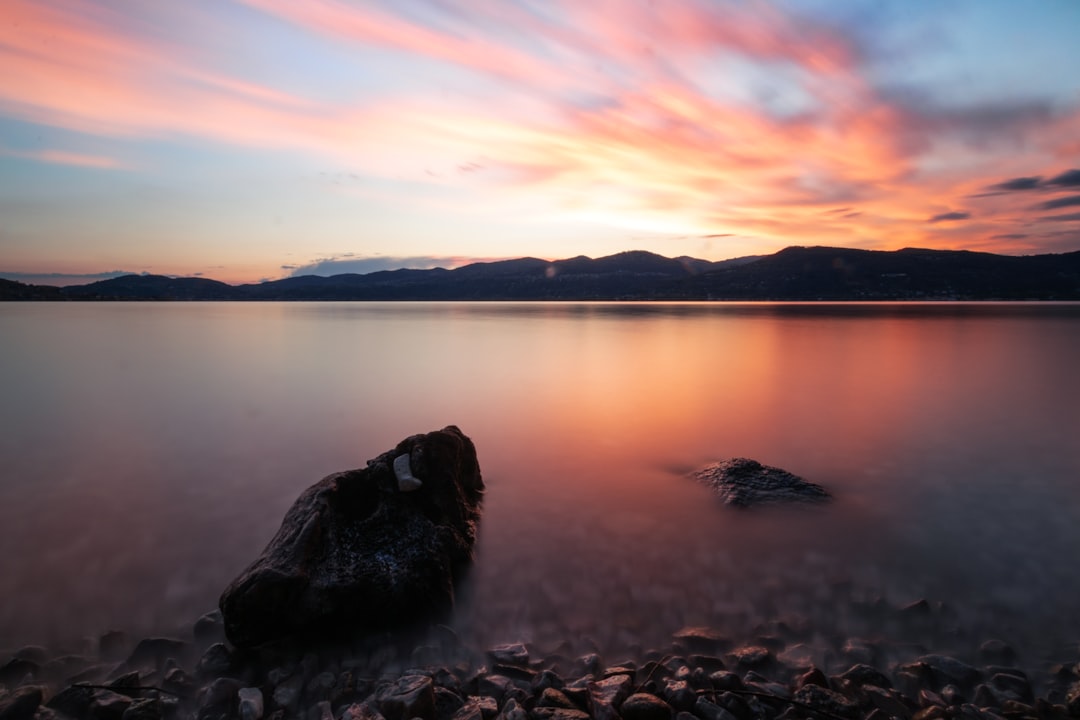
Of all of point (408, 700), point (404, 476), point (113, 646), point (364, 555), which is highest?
point (404, 476)

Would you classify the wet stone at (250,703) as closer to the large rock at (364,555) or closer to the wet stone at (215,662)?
the wet stone at (215,662)

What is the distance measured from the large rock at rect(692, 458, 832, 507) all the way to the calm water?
1.46ft

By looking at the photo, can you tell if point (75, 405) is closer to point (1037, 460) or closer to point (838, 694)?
point (838, 694)

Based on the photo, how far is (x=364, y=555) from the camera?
6.30 meters

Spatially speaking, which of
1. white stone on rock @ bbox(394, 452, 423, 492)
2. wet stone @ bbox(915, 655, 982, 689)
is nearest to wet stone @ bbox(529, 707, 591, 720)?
wet stone @ bbox(915, 655, 982, 689)

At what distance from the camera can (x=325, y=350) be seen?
36.3 metres

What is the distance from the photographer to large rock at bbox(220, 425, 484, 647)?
547cm

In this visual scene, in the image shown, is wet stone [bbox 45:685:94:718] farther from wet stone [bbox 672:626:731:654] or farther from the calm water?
wet stone [bbox 672:626:731:654]

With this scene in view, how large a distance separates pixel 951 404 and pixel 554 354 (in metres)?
20.9

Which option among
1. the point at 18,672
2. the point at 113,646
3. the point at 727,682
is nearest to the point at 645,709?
the point at 727,682

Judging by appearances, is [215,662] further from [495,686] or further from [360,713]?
[495,686]

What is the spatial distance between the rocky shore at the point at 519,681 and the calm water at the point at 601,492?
37cm

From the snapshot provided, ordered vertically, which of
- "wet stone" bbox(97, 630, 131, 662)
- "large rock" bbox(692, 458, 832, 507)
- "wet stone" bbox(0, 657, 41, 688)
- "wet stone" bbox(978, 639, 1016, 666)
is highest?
"large rock" bbox(692, 458, 832, 507)

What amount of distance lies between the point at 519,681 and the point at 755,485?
20.7 ft
